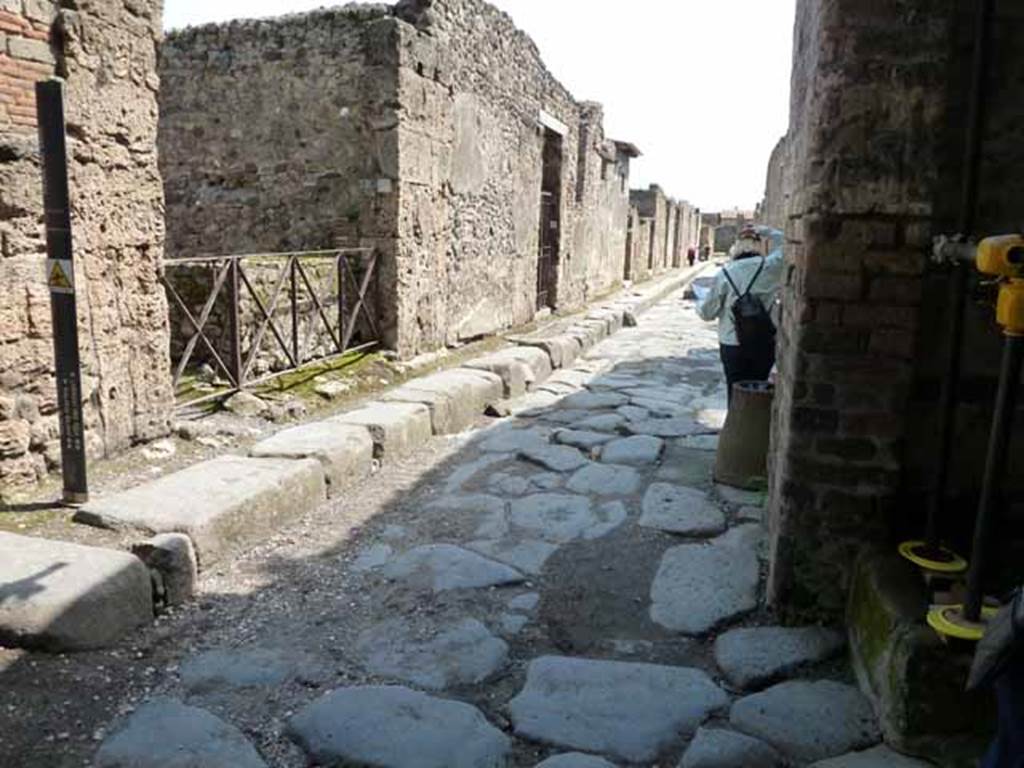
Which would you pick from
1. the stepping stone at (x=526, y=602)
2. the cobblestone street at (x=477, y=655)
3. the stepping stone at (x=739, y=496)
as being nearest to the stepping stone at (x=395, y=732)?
the cobblestone street at (x=477, y=655)

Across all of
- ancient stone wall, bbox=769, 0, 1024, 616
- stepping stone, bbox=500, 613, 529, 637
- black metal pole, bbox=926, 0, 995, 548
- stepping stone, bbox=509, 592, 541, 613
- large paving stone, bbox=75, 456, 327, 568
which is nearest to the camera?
black metal pole, bbox=926, 0, 995, 548

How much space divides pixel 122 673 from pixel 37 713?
0.27 m

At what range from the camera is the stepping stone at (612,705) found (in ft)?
6.69

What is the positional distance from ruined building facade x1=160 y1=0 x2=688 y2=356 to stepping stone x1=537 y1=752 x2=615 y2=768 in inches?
202

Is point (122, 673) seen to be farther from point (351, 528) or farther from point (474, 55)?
point (474, 55)

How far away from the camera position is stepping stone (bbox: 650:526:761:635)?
8.91 feet

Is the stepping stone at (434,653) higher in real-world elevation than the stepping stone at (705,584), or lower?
lower

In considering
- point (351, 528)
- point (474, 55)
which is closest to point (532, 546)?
point (351, 528)

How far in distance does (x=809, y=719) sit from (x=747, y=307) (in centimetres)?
301

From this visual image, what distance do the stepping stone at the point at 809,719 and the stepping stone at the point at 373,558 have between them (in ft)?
5.09

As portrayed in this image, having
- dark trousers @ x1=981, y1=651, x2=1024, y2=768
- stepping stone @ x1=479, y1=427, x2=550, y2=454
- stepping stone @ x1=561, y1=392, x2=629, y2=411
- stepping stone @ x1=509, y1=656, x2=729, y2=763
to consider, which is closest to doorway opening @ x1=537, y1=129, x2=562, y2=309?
stepping stone @ x1=561, y1=392, x2=629, y2=411

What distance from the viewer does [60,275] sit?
3.09m

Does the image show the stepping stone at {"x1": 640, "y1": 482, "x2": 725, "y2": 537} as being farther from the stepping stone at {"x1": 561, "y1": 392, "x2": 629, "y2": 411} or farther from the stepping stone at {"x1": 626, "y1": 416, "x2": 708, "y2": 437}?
the stepping stone at {"x1": 561, "y1": 392, "x2": 629, "y2": 411}

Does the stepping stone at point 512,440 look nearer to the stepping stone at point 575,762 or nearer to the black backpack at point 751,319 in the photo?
the black backpack at point 751,319
